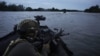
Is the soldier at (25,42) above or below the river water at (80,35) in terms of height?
above

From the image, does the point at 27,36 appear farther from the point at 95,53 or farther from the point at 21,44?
the point at 95,53

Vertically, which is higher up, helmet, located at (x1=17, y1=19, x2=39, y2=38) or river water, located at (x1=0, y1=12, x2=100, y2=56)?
helmet, located at (x1=17, y1=19, x2=39, y2=38)

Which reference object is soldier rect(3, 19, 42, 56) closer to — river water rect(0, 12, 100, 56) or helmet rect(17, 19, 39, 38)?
helmet rect(17, 19, 39, 38)

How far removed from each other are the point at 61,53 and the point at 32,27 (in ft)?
26.1

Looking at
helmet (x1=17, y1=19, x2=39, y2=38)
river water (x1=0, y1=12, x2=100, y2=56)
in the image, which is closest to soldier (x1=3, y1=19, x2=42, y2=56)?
helmet (x1=17, y1=19, x2=39, y2=38)

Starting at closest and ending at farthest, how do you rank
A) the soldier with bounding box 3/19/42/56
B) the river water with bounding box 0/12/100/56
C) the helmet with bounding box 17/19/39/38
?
the soldier with bounding box 3/19/42/56 → the helmet with bounding box 17/19/39/38 → the river water with bounding box 0/12/100/56

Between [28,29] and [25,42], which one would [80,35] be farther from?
[25,42]

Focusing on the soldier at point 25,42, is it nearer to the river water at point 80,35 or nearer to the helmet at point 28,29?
the helmet at point 28,29

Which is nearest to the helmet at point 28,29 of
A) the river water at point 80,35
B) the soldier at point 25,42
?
the soldier at point 25,42

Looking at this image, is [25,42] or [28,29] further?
[28,29]

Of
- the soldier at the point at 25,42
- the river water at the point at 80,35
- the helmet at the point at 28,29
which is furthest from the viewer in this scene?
the river water at the point at 80,35

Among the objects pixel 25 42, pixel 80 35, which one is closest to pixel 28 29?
pixel 25 42

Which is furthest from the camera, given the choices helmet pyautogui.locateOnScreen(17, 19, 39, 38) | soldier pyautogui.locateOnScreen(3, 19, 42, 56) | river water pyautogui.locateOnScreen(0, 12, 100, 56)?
river water pyautogui.locateOnScreen(0, 12, 100, 56)

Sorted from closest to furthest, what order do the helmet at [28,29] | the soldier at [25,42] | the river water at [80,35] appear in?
the soldier at [25,42], the helmet at [28,29], the river water at [80,35]
